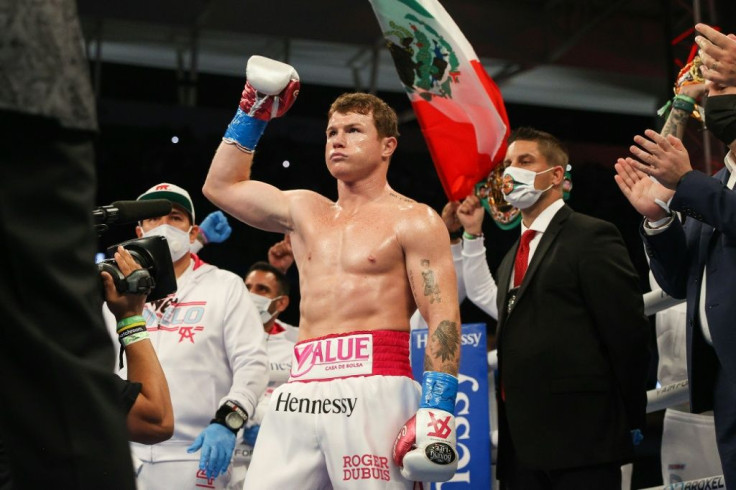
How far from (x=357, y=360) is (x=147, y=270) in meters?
0.71

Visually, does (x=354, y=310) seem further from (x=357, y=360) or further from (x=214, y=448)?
(x=214, y=448)

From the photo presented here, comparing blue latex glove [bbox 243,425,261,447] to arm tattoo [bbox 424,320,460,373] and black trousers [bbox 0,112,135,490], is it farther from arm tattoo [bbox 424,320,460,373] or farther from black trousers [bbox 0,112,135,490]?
black trousers [bbox 0,112,135,490]

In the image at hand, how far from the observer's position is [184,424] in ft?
10.3

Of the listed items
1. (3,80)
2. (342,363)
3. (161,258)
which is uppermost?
(3,80)

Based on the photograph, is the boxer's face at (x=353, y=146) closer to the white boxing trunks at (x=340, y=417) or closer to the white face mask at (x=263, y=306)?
the white boxing trunks at (x=340, y=417)

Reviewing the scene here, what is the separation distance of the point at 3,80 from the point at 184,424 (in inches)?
97.4

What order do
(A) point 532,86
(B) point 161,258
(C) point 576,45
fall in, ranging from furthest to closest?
(A) point 532,86, (C) point 576,45, (B) point 161,258

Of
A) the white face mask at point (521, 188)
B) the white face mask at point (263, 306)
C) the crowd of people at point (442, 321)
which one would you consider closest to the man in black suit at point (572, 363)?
the crowd of people at point (442, 321)

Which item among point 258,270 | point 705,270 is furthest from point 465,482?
point 258,270

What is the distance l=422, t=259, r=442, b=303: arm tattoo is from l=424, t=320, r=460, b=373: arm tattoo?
0.07m

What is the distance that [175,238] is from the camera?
137 inches

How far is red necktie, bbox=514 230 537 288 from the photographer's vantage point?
2852 mm

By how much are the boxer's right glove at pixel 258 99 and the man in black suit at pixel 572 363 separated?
95 cm

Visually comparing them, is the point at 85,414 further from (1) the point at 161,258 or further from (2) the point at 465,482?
(2) the point at 465,482
